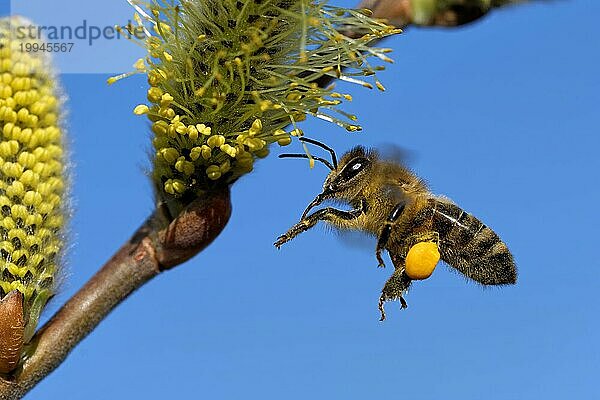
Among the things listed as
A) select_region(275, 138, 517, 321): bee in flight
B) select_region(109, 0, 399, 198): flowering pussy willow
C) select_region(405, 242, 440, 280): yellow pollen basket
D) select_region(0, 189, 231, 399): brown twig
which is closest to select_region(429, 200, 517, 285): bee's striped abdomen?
select_region(275, 138, 517, 321): bee in flight

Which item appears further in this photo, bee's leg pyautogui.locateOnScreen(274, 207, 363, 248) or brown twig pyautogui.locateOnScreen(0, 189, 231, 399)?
bee's leg pyautogui.locateOnScreen(274, 207, 363, 248)

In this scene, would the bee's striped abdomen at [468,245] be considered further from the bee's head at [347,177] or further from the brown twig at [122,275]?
the brown twig at [122,275]

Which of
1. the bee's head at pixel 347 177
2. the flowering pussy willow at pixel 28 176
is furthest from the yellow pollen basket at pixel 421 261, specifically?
the flowering pussy willow at pixel 28 176

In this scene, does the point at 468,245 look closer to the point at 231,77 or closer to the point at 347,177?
the point at 347,177

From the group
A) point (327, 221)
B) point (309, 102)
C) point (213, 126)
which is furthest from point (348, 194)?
point (213, 126)

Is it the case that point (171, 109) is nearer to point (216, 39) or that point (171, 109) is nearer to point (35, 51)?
point (216, 39)

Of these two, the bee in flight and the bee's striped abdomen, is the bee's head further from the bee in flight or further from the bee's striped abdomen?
the bee's striped abdomen
